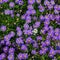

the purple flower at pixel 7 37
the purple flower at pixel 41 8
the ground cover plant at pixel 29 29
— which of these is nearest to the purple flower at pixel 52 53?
the ground cover plant at pixel 29 29

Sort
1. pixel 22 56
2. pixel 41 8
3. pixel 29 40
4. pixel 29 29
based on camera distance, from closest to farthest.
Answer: pixel 22 56
pixel 29 40
pixel 29 29
pixel 41 8

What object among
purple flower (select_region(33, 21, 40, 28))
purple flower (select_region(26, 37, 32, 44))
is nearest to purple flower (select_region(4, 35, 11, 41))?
purple flower (select_region(26, 37, 32, 44))

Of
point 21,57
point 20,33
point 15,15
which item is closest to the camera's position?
point 21,57

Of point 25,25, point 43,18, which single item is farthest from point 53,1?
point 25,25

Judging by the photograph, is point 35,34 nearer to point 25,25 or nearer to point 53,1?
point 25,25

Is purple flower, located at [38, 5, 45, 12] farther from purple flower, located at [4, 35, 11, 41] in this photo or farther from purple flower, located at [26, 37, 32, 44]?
purple flower, located at [4, 35, 11, 41]

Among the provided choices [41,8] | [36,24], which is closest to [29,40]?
[36,24]

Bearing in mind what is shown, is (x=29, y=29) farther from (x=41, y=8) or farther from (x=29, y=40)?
(x=41, y=8)

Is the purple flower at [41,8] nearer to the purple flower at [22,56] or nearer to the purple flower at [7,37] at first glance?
the purple flower at [7,37]

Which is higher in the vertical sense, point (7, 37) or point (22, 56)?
point (7, 37)
